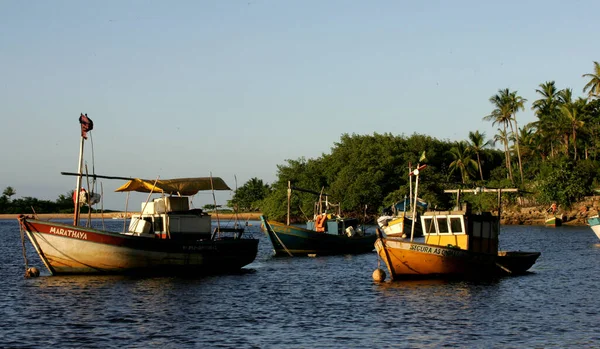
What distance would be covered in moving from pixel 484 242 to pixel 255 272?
42.9ft

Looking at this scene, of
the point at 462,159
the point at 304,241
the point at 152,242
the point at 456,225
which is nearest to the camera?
the point at 456,225

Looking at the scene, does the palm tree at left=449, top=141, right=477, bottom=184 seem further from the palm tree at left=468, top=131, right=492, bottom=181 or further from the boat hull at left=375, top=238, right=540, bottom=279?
the boat hull at left=375, top=238, right=540, bottom=279

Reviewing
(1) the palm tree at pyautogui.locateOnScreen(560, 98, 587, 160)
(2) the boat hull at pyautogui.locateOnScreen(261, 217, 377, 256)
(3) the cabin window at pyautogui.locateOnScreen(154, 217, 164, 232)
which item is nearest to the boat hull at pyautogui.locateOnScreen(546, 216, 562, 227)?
(1) the palm tree at pyautogui.locateOnScreen(560, 98, 587, 160)

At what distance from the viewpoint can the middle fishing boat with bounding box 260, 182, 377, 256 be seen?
55.5 m

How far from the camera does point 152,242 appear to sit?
37.3m

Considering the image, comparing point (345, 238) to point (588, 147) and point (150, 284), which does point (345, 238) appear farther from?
point (588, 147)

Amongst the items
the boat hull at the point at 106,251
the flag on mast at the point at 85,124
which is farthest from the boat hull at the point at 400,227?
the flag on mast at the point at 85,124

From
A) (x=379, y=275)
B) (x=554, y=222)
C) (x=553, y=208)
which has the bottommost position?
(x=379, y=275)

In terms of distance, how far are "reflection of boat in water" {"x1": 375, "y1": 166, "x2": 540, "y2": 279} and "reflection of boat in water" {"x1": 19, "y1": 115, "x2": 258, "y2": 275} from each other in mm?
9310

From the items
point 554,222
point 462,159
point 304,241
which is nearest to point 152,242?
point 304,241

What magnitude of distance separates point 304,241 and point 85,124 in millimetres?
22487

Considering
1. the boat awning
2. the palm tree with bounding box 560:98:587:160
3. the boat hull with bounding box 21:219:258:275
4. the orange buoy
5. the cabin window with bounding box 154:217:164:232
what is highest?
the palm tree with bounding box 560:98:587:160

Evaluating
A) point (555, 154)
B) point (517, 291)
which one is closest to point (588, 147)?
point (555, 154)

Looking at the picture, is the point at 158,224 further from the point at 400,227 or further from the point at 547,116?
the point at 547,116
